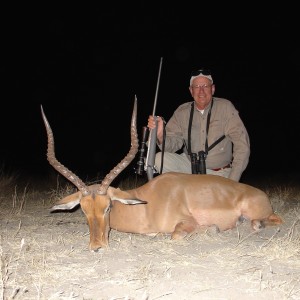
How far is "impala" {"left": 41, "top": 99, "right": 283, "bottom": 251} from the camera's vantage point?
4.70 m

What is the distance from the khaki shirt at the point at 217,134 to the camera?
257 inches

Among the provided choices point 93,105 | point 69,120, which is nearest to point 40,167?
point 69,120

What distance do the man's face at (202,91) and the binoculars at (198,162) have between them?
0.75 m

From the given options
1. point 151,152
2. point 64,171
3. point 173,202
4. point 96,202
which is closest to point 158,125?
point 151,152

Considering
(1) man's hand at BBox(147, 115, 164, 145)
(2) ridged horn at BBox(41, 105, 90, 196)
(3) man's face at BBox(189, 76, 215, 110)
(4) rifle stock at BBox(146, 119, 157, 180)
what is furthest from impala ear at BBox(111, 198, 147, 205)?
(3) man's face at BBox(189, 76, 215, 110)

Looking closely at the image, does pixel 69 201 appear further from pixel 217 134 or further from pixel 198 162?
pixel 217 134

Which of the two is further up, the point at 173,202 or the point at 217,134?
the point at 217,134

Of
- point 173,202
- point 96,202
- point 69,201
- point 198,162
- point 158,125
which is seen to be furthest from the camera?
point 198,162

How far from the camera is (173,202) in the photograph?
5.16 meters

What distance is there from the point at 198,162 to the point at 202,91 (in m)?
1.06

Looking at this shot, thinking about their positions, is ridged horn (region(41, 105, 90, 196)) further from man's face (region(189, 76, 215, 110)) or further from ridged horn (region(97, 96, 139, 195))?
man's face (region(189, 76, 215, 110))

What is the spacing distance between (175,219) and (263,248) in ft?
3.93

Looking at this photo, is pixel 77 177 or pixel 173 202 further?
pixel 173 202

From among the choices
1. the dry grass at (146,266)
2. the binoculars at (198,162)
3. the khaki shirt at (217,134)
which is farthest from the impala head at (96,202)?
the khaki shirt at (217,134)
